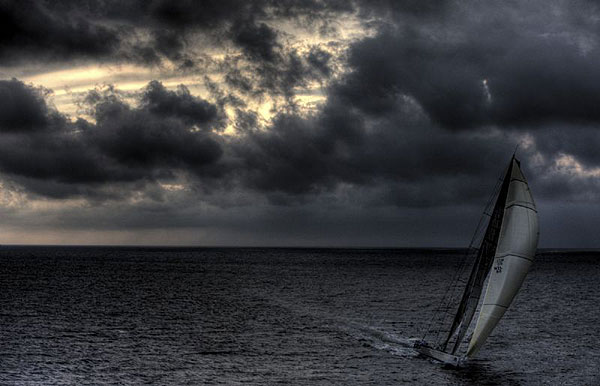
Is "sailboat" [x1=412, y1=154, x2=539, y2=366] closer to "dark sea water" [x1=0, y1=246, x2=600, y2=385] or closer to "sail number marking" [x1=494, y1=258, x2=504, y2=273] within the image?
"sail number marking" [x1=494, y1=258, x2=504, y2=273]

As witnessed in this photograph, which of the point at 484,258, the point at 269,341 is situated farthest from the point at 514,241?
the point at 269,341

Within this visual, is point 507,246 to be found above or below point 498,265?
above

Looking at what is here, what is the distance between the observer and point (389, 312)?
7794 cm

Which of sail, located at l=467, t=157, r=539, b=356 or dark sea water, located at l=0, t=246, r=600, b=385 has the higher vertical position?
sail, located at l=467, t=157, r=539, b=356

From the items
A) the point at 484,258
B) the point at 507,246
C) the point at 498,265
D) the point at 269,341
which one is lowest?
the point at 269,341

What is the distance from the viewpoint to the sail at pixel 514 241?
39.2m

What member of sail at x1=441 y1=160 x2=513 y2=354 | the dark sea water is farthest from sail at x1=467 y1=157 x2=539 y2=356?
the dark sea water

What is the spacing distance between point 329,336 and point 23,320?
37155mm

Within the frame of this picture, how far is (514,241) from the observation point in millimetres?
39438

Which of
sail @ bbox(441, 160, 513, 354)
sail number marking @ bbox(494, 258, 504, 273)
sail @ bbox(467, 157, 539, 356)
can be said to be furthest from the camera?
sail @ bbox(441, 160, 513, 354)

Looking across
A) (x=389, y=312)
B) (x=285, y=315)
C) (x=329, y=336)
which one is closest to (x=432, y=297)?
(x=389, y=312)

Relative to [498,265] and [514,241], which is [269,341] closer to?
[498,265]

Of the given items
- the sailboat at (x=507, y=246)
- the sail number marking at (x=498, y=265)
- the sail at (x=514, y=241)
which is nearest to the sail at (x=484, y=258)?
the sailboat at (x=507, y=246)

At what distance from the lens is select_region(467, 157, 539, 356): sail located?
129 feet
